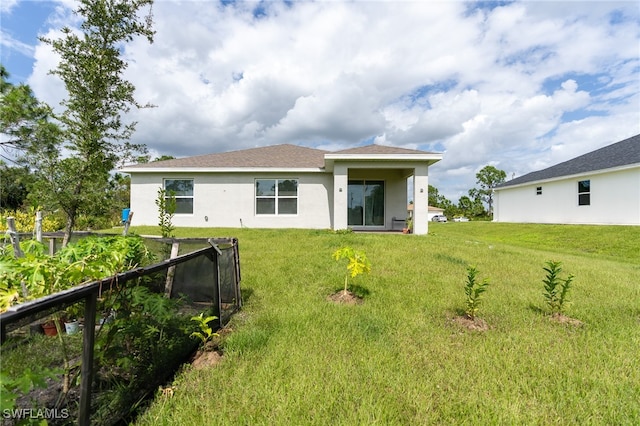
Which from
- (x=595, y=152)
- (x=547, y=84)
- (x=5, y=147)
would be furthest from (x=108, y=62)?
(x=595, y=152)

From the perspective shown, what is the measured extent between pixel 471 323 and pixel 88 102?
6.17 metres

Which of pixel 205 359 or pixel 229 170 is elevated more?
pixel 229 170

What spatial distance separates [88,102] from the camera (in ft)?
13.6

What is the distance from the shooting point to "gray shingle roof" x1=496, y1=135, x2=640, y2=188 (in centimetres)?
1587

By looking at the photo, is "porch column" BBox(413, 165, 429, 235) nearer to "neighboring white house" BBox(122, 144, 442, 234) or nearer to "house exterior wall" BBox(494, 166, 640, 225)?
"neighboring white house" BBox(122, 144, 442, 234)

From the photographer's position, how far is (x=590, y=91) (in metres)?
11.9

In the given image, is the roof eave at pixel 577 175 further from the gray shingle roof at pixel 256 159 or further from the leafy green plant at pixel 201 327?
the leafy green plant at pixel 201 327

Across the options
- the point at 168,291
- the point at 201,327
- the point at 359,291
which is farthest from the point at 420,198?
the point at 168,291

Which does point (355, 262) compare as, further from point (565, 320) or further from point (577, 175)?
point (577, 175)

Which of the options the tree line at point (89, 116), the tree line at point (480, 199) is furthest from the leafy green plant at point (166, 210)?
the tree line at point (480, 199)

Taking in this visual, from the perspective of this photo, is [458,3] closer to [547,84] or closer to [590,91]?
[547,84]

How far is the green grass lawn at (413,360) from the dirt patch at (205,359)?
89mm

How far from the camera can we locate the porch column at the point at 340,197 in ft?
38.9

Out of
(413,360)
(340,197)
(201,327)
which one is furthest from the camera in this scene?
(340,197)
